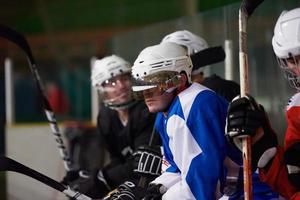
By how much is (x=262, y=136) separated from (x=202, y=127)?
0.78 feet

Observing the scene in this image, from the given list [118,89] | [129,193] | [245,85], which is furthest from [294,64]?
[118,89]

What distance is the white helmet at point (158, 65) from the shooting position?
11.1ft

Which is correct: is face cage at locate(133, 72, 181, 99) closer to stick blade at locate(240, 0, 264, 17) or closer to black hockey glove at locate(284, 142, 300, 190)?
stick blade at locate(240, 0, 264, 17)

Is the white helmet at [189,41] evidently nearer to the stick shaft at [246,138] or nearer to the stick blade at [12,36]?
the stick blade at [12,36]

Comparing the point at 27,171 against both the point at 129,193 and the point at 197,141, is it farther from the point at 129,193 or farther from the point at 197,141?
the point at 197,141

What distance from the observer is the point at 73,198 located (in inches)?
150

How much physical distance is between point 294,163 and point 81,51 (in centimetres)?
908

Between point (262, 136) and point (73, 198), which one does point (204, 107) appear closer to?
point (262, 136)

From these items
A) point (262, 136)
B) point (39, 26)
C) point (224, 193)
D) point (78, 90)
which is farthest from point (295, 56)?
point (39, 26)

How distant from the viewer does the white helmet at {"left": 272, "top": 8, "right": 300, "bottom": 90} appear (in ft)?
10.0

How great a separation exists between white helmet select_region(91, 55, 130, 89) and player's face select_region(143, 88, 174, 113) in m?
1.39

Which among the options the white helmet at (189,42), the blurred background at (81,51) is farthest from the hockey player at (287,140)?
the blurred background at (81,51)

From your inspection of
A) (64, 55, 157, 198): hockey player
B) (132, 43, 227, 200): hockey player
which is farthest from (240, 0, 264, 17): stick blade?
(64, 55, 157, 198): hockey player

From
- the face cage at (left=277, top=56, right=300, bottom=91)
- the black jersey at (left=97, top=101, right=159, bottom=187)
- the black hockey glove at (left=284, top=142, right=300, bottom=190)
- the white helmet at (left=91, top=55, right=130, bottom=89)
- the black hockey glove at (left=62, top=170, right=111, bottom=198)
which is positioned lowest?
the black hockey glove at (left=62, top=170, right=111, bottom=198)
